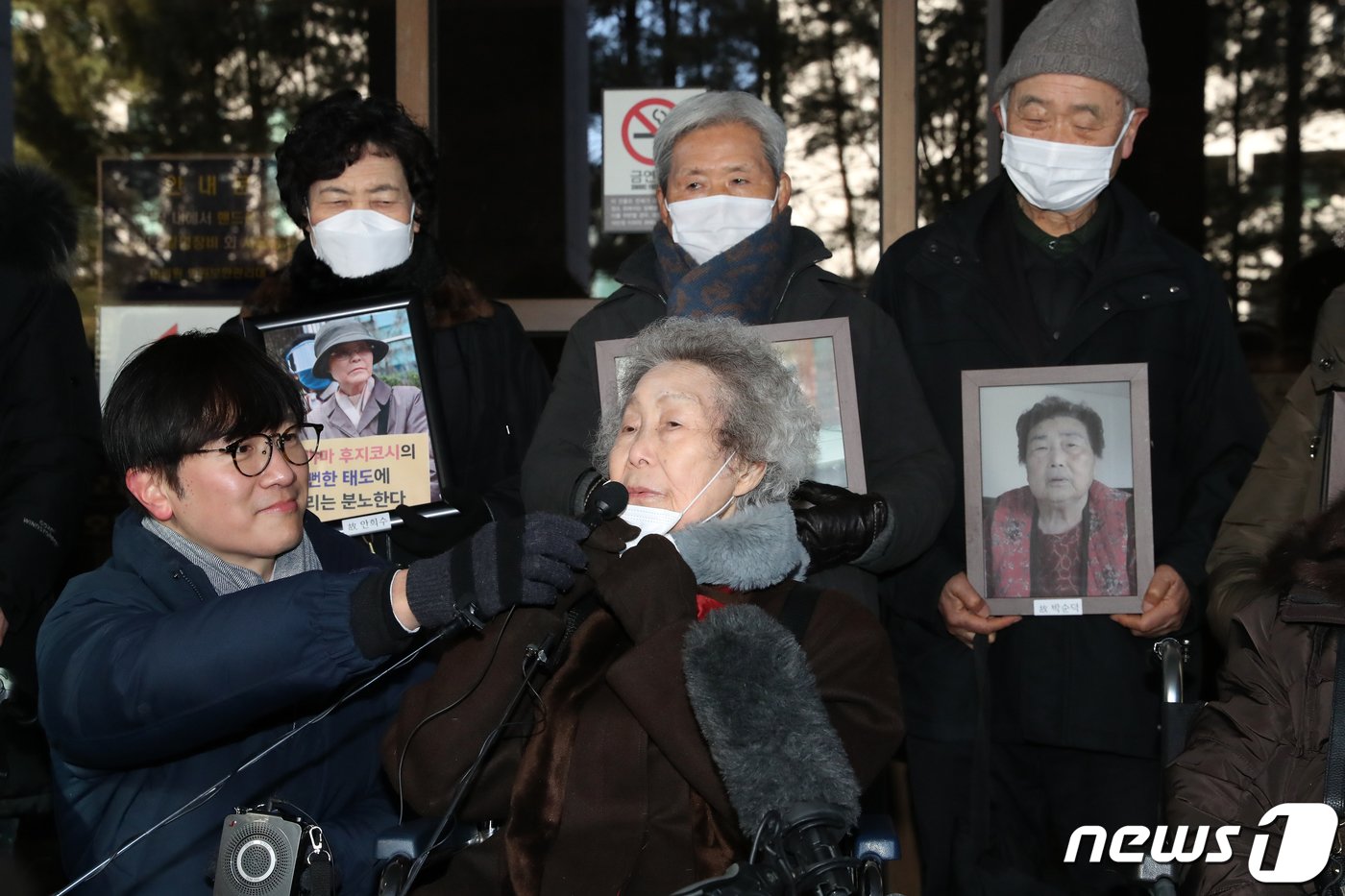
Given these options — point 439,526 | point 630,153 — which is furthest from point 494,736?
point 630,153

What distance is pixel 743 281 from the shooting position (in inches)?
157

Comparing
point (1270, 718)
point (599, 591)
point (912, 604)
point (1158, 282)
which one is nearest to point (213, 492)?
point (599, 591)

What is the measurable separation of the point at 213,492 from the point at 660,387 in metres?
0.98

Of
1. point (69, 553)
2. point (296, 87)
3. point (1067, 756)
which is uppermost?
point (296, 87)

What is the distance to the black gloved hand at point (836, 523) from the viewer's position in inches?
134

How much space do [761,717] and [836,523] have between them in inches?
33.5

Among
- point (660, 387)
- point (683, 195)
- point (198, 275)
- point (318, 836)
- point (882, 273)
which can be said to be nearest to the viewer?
point (318, 836)

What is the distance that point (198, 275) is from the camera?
6.16 m

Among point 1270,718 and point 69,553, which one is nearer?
point 1270,718

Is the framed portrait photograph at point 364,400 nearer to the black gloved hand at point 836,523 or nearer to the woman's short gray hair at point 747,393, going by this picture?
the woman's short gray hair at point 747,393

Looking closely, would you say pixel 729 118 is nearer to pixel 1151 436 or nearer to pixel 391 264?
pixel 391 264

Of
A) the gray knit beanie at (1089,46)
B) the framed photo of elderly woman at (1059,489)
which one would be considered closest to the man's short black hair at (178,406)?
the framed photo of elderly woman at (1059,489)

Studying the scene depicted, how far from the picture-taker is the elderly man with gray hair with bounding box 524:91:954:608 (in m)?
3.86

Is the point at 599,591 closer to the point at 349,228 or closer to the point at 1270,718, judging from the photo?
the point at 1270,718
